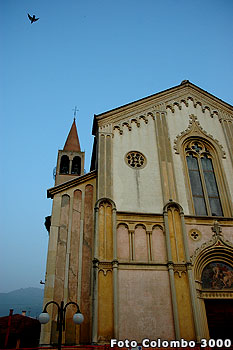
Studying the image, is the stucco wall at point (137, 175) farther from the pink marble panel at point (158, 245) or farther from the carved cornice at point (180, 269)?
the carved cornice at point (180, 269)

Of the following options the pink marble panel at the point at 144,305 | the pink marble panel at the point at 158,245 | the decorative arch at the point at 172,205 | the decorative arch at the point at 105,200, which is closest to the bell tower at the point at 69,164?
the decorative arch at the point at 105,200

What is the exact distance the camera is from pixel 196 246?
43.9 ft

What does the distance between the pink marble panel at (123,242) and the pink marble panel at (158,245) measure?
119 centimetres

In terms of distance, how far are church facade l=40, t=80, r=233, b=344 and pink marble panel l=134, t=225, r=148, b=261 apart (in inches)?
1.8

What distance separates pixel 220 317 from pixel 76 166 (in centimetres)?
1856

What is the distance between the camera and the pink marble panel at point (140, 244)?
41.4 ft

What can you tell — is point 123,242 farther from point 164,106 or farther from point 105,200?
point 164,106

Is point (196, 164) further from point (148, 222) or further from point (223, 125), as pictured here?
point (148, 222)

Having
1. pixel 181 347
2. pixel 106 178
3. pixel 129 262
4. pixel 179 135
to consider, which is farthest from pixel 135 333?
pixel 179 135

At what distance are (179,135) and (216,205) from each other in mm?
4552

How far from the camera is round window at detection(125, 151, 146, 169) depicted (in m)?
15.3

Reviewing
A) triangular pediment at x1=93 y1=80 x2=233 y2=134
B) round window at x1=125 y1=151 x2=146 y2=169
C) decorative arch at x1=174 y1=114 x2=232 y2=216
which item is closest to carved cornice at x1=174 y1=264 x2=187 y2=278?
decorative arch at x1=174 y1=114 x2=232 y2=216

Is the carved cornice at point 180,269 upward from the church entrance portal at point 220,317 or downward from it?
upward

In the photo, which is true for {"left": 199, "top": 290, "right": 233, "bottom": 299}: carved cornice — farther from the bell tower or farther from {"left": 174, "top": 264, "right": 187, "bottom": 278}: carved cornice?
the bell tower
